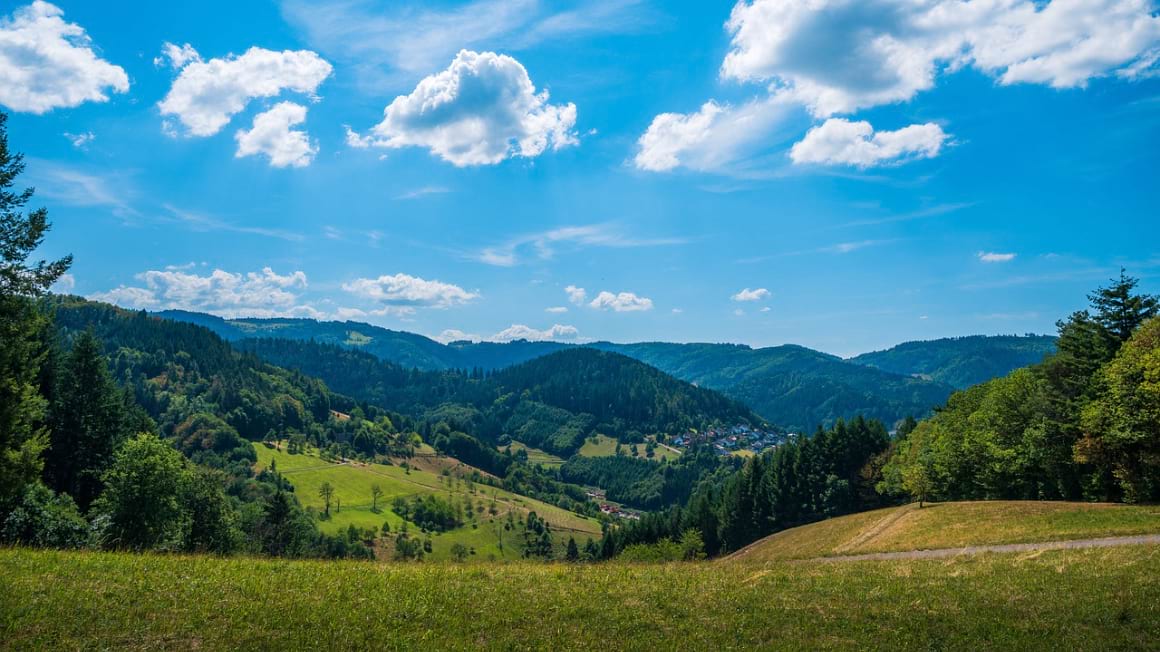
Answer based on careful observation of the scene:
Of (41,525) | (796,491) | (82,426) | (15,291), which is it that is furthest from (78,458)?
(796,491)

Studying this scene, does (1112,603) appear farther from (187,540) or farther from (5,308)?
(187,540)

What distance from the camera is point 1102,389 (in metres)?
45.4

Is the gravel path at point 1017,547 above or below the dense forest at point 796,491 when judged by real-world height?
above

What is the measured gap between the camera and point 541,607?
49.2 ft

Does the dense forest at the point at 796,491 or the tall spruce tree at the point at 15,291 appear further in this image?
the dense forest at the point at 796,491

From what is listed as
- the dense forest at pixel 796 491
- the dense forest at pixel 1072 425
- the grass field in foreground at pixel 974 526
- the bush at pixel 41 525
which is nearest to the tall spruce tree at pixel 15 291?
the bush at pixel 41 525

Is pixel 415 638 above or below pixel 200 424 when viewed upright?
above

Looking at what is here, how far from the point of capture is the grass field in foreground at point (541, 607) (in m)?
12.4

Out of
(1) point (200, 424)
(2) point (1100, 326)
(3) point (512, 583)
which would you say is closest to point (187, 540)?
(3) point (512, 583)

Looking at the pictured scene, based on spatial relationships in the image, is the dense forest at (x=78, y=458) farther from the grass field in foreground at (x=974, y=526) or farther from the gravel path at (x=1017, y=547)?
the grass field in foreground at (x=974, y=526)

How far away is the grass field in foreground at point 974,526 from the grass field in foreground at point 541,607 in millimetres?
10839

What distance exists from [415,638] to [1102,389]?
55.1 meters

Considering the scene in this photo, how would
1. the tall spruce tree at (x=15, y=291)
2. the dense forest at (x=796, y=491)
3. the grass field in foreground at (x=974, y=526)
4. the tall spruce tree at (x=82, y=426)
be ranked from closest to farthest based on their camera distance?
1. the tall spruce tree at (x=15, y=291)
2. the grass field in foreground at (x=974, y=526)
3. the tall spruce tree at (x=82, y=426)
4. the dense forest at (x=796, y=491)

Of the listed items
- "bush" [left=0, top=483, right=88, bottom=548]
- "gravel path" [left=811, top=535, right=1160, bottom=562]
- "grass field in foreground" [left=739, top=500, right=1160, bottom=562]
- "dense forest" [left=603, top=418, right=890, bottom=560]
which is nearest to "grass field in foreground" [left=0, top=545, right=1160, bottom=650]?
"gravel path" [left=811, top=535, right=1160, bottom=562]
